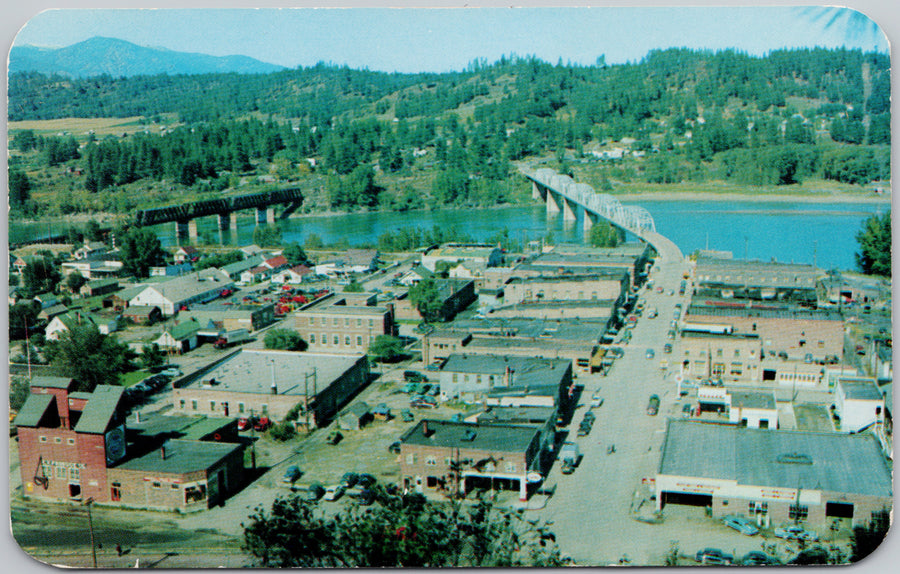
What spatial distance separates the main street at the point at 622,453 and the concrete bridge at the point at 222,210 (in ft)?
8.90

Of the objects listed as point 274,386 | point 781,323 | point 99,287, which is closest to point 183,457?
point 274,386

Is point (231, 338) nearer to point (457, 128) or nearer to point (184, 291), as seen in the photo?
point (184, 291)

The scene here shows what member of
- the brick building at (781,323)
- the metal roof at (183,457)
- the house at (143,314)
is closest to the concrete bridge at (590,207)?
the brick building at (781,323)

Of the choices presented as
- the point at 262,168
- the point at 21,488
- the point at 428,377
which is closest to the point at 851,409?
the point at 428,377

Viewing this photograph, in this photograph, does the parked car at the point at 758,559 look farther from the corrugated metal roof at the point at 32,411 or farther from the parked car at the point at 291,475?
the corrugated metal roof at the point at 32,411

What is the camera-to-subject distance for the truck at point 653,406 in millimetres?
5412

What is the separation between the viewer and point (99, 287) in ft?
20.3

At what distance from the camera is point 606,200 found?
21.8 feet

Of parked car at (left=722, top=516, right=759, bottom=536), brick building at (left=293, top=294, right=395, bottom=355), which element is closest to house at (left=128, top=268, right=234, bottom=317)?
brick building at (left=293, top=294, right=395, bottom=355)

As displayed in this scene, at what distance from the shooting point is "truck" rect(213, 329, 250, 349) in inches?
298

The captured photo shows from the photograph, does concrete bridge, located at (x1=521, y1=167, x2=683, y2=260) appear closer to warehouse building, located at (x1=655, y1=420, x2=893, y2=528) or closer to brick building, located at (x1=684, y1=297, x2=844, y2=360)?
brick building, located at (x1=684, y1=297, x2=844, y2=360)

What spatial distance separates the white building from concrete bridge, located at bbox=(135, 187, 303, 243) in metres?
4.01

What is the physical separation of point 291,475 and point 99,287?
2.32 metres

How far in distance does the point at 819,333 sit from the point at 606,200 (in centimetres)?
192
